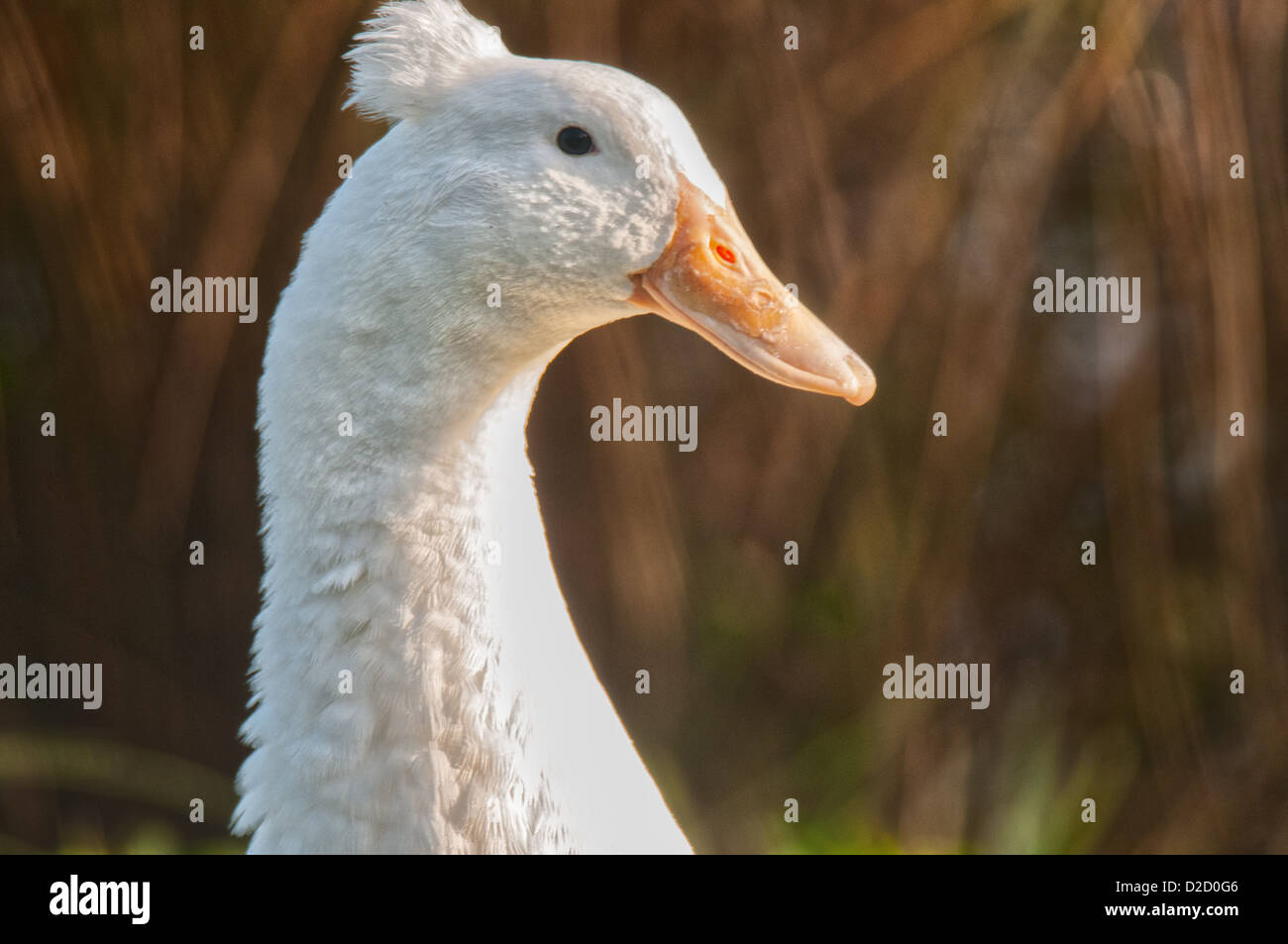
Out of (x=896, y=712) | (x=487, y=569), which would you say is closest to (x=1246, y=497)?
(x=896, y=712)

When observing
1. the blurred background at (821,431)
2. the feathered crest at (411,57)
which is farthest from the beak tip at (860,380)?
the blurred background at (821,431)

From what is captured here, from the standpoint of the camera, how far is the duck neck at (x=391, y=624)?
1239 millimetres

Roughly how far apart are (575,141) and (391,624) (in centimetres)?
55

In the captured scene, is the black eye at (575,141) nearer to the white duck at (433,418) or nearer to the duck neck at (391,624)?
the white duck at (433,418)

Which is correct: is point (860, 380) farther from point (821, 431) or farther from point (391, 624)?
point (821, 431)

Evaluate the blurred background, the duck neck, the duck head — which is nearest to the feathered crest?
the duck head

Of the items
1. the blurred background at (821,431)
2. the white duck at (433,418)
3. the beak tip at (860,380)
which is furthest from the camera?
the blurred background at (821,431)

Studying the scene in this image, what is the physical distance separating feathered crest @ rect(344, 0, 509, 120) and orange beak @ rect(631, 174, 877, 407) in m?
0.29

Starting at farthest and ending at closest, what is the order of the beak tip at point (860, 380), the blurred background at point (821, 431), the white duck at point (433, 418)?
the blurred background at point (821, 431), the beak tip at point (860, 380), the white duck at point (433, 418)

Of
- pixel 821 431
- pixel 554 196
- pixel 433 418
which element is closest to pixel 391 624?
pixel 433 418

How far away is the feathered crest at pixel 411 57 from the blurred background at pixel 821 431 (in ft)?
4.24

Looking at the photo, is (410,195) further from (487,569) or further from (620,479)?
(620,479)
